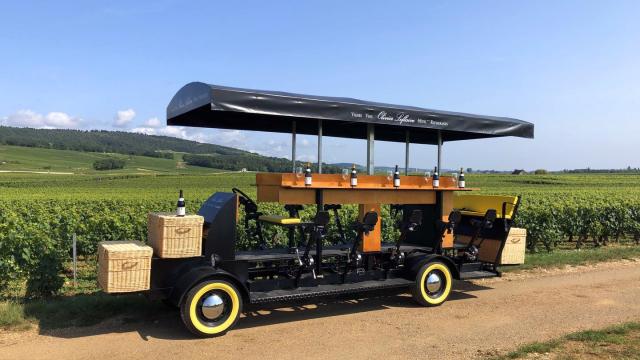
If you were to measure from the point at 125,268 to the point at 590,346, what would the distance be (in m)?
5.31

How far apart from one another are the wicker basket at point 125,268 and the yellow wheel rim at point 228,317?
622mm

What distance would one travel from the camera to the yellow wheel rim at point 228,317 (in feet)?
19.3

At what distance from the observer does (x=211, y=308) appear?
602cm

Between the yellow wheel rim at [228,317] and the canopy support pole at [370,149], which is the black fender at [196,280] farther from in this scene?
the canopy support pole at [370,149]

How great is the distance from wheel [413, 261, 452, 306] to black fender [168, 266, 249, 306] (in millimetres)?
2705

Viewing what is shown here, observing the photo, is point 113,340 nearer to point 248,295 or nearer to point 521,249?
point 248,295

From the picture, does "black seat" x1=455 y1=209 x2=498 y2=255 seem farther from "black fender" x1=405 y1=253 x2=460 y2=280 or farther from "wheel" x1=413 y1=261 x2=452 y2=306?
"wheel" x1=413 y1=261 x2=452 y2=306

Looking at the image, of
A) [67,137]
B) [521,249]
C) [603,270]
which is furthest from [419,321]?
[67,137]

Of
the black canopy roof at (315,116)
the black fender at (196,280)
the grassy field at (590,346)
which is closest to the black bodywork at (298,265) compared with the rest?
the black fender at (196,280)

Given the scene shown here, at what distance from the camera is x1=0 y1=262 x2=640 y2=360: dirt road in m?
5.46

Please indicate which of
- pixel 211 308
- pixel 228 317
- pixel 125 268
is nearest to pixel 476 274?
pixel 228 317

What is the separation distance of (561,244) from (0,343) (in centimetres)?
1527

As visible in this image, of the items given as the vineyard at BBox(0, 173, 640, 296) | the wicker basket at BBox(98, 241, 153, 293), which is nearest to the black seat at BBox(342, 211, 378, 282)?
the wicker basket at BBox(98, 241, 153, 293)

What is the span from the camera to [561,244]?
16.0 metres
